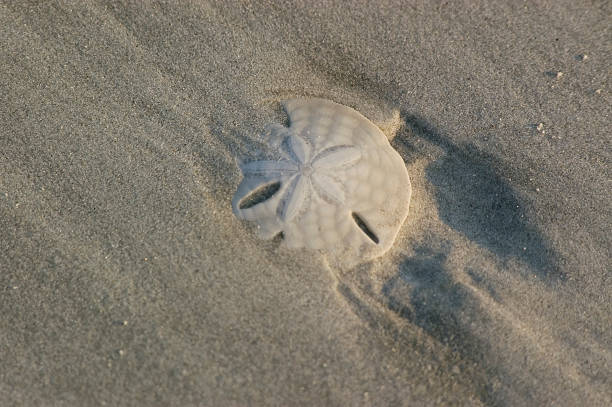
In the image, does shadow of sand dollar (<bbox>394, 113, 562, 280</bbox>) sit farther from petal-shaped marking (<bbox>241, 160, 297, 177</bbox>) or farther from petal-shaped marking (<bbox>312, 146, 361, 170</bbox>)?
petal-shaped marking (<bbox>241, 160, 297, 177</bbox>)

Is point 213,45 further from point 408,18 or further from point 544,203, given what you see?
point 544,203

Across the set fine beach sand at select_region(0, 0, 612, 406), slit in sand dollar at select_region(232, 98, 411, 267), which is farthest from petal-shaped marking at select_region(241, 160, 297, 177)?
fine beach sand at select_region(0, 0, 612, 406)

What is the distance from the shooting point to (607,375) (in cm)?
335

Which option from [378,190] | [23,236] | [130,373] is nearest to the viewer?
[130,373]

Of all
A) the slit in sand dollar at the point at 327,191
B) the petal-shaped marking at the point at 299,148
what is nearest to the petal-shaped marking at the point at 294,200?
the slit in sand dollar at the point at 327,191

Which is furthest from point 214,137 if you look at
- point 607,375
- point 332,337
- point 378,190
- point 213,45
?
point 607,375

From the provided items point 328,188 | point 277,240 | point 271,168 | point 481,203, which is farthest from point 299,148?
point 481,203

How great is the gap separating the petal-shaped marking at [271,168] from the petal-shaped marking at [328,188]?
0.18m

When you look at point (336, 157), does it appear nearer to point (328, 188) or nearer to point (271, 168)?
point (328, 188)

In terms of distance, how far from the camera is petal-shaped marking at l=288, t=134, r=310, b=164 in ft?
11.5

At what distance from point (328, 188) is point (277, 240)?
53cm

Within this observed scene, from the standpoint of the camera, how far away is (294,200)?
3.47m

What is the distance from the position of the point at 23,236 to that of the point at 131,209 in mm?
763

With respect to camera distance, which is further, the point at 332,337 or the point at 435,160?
the point at 435,160
